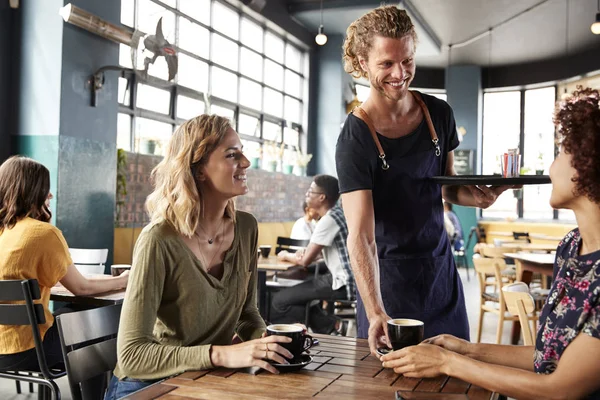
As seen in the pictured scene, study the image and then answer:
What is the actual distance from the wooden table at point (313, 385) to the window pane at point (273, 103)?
28.0ft

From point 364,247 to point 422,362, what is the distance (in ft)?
1.81

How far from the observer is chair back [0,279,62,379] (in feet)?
8.48

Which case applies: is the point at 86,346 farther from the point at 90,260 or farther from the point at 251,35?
the point at 251,35

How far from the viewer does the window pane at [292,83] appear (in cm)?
1042

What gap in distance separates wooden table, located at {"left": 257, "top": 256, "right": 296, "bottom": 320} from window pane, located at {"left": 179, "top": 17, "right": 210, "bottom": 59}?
3645mm

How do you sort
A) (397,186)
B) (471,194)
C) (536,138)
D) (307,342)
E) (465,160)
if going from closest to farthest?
1. (307,342)
2. (397,186)
3. (471,194)
4. (536,138)
5. (465,160)

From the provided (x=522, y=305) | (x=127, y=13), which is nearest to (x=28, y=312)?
(x=522, y=305)

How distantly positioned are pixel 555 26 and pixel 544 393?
1159cm

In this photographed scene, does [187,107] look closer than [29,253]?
No

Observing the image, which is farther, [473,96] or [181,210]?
[473,96]

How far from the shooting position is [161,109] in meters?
7.20

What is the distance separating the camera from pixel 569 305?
4.03 ft

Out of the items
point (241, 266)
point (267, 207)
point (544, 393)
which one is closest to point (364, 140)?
point (241, 266)

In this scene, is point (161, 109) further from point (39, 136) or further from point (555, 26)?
point (555, 26)
